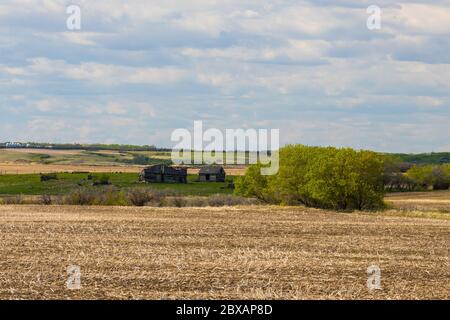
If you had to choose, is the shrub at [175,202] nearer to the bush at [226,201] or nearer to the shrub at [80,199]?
the bush at [226,201]

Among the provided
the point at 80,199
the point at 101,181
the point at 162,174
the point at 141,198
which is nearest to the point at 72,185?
the point at 101,181

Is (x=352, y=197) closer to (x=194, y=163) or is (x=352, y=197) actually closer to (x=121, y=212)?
(x=121, y=212)

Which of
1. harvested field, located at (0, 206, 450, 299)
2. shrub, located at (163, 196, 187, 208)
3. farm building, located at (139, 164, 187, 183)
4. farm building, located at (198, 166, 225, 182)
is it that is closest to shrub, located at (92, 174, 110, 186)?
farm building, located at (139, 164, 187, 183)

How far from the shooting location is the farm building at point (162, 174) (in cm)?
12925

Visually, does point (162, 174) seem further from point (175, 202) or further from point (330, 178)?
point (330, 178)

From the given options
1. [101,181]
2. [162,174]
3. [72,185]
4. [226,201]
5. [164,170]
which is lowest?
[72,185]

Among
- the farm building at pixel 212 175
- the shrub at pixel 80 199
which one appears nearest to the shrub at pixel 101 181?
the farm building at pixel 212 175

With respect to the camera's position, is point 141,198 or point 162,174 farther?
point 162,174

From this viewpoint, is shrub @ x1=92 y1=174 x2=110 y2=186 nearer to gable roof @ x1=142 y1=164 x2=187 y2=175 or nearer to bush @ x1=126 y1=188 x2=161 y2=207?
gable roof @ x1=142 y1=164 x2=187 y2=175

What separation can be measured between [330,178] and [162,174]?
67.0 m

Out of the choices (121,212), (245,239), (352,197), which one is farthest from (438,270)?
(352,197)

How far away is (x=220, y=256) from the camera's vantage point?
30312 mm

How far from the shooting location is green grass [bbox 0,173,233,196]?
351ft
